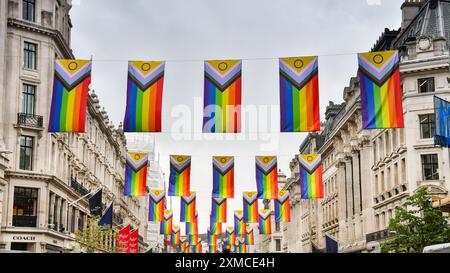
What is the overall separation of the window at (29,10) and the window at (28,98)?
4.91 metres

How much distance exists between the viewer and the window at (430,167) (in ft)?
171

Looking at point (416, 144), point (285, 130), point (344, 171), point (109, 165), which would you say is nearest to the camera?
point (285, 130)

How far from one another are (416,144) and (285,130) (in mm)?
32554

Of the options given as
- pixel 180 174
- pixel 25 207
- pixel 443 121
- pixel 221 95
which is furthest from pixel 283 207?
pixel 221 95

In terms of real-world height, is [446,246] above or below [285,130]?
below

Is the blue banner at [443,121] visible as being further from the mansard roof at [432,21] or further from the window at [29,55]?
the window at [29,55]

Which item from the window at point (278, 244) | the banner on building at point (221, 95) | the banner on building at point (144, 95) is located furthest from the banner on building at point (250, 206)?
the window at point (278, 244)

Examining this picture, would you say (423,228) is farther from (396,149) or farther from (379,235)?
(379,235)

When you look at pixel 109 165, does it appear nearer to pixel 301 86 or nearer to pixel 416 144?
pixel 416 144

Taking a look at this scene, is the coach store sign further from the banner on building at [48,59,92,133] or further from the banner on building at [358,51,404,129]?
the banner on building at [358,51,404,129]

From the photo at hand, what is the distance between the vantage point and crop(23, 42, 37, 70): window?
49.0 m

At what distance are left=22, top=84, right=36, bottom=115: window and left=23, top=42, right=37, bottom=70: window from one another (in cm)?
148
